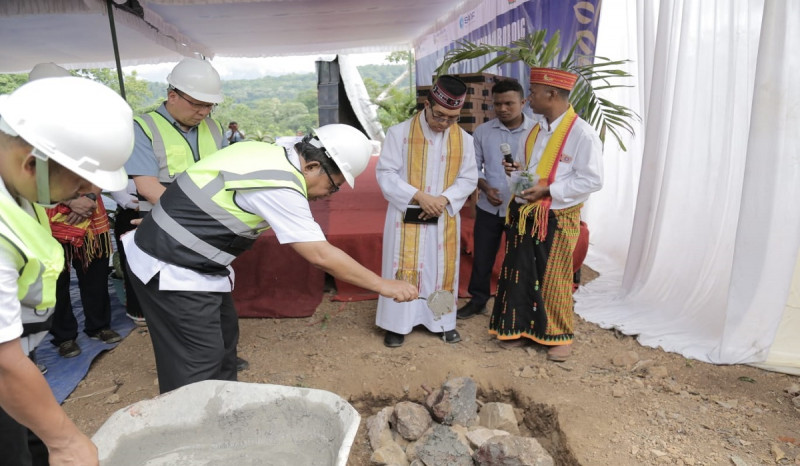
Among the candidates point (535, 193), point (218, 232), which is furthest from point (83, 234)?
point (535, 193)

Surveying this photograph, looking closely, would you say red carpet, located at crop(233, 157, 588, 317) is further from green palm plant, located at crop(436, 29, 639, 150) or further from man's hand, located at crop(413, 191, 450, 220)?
green palm plant, located at crop(436, 29, 639, 150)

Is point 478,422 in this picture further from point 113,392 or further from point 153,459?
point 113,392

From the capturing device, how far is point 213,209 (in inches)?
72.4

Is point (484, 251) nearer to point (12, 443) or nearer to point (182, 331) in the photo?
point (182, 331)

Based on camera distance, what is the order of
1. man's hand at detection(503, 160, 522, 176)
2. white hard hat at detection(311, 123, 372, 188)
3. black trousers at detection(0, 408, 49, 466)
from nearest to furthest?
black trousers at detection(0, 408, 49, 466)
white hard hat at detection(311, 123, 372, 188)
man's hand at detection(503, 160, 522, 176)

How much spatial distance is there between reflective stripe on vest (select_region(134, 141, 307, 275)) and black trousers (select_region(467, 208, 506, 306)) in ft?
6.81

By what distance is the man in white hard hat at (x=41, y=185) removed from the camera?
1057 mm

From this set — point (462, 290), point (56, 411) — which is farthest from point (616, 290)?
point (56, 411)

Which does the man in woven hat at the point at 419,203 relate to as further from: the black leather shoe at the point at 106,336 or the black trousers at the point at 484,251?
the black leather shoe at the point at 106,336

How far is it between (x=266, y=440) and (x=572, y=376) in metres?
1.96

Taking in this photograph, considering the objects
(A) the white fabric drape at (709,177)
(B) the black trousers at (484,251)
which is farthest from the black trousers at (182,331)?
(A) the white fabric drape at (709,177)

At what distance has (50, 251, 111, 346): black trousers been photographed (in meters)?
3.20

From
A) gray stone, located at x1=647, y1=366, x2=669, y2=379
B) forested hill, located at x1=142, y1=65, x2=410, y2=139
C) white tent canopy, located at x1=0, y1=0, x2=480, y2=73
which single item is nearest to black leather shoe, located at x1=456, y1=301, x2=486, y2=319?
gray stone, located at x1=647, y1=366, x2=669, y2=379

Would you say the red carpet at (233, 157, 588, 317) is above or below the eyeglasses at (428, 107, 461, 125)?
below
